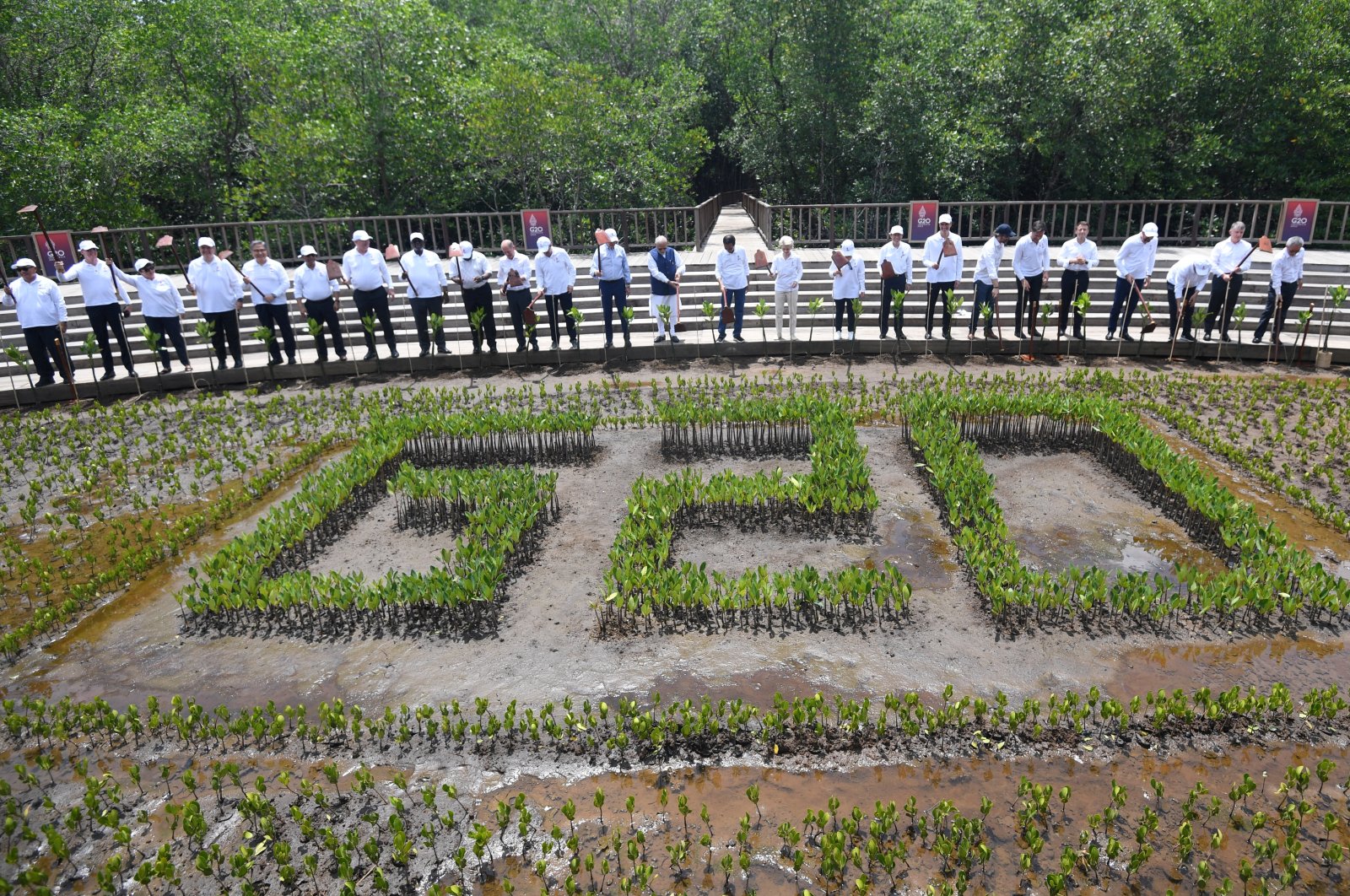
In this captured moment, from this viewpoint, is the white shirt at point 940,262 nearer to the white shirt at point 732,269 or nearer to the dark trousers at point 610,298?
the white shirt at point 732,269

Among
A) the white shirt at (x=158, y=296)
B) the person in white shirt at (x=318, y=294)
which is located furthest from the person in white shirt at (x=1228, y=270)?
the white shirt at (x=158, y=296)

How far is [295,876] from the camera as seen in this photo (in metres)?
3.90

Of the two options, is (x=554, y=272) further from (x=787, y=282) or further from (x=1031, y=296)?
(x=1031, y=296)

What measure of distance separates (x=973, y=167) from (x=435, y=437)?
57.7ft

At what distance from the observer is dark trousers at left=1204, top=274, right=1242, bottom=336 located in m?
11.6

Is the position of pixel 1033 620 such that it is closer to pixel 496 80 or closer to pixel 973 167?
pixel 496 80

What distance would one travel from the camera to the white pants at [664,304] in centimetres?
1313

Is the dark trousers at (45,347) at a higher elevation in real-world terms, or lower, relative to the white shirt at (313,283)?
lower

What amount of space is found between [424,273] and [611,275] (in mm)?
2752

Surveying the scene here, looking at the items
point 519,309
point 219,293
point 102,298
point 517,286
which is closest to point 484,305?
point 519,309

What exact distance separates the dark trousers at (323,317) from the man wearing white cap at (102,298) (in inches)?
103

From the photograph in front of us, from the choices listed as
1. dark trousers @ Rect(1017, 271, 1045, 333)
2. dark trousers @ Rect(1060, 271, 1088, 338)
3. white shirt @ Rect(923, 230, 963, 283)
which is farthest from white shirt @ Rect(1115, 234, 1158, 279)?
white shirt @ Rect(923, 230, 963, 283)

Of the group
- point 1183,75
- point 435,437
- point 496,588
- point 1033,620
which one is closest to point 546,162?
point 435,437

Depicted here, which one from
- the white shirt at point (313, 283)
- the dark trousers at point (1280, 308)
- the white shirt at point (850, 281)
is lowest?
the dark trousers at point (1280, 308)
